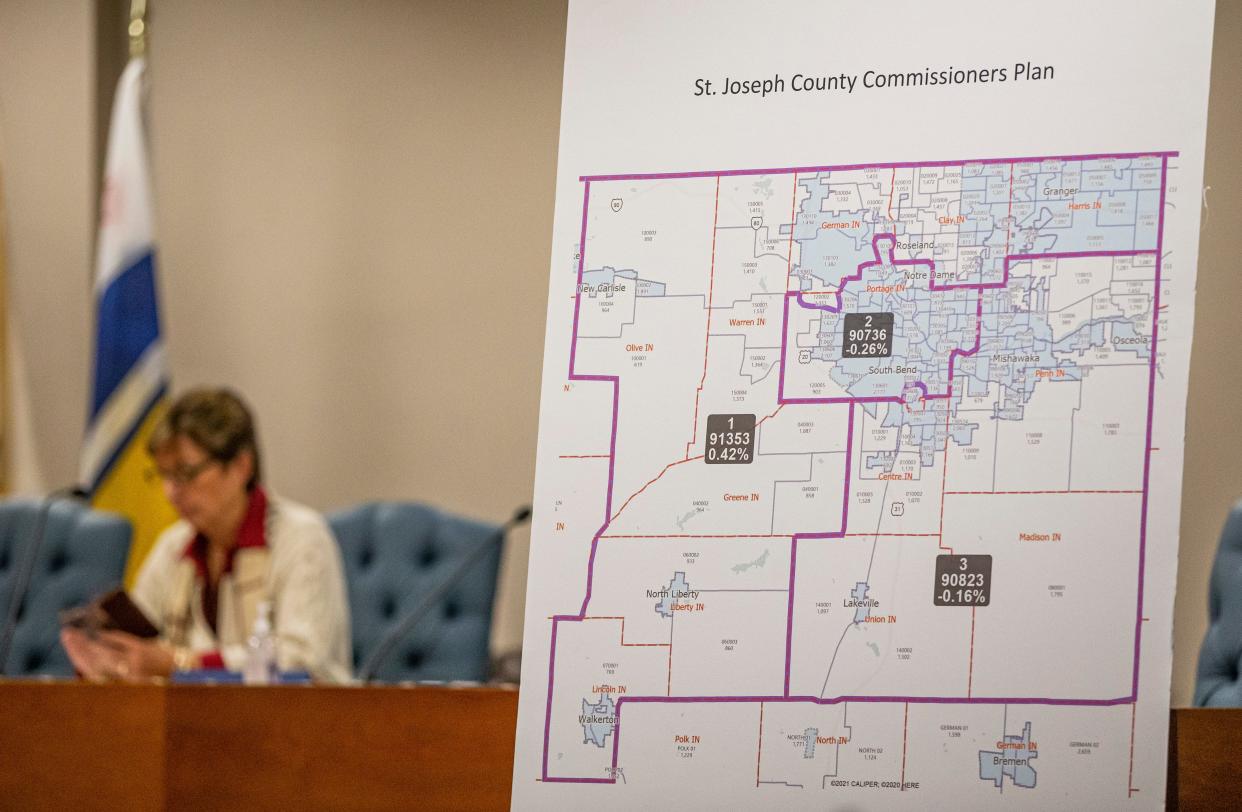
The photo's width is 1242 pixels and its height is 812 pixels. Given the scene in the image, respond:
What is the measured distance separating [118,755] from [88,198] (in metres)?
2.74

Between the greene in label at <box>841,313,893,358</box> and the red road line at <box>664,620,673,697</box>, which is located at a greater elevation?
the greene in label at <box>841,313,893,358</box>

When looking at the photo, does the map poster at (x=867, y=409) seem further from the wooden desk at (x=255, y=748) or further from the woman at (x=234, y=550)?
the woman at (x=234, y=550)

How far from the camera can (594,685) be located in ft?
6.27

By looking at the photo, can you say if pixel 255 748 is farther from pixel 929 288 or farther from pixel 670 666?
pixel 929 288

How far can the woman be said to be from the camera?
11.4 feet

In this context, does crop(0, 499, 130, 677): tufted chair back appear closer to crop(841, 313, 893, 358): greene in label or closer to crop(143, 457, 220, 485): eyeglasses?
crop(143, 457, 220, 485): eyeglasses

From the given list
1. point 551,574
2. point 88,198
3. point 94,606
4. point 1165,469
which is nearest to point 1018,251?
point 1165,469

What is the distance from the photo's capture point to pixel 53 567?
355cm

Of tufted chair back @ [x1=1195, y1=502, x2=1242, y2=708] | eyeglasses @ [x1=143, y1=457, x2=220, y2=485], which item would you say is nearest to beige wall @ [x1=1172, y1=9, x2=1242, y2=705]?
tufted chair back @ [x1=1195, y1=502, x2=1242, y2=708]

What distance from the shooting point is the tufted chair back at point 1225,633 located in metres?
2.36

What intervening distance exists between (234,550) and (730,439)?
2.01 metres

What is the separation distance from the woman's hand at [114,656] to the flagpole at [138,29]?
2189mm

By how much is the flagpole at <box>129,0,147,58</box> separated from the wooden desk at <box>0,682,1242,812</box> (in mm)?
2543

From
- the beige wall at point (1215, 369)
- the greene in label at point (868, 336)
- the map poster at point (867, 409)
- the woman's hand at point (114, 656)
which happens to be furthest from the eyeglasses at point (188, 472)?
the beige wall at point (1215, 369)
